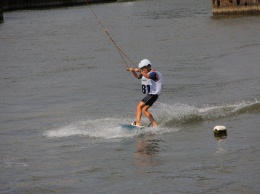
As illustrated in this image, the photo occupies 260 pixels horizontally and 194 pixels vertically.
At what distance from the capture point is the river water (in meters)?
12.7

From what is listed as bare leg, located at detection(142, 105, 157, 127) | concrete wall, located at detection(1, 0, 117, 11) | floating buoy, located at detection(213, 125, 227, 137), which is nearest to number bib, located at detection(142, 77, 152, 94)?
bare leg, located at detection(142, 105, 157, 127)

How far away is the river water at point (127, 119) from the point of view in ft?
41.7

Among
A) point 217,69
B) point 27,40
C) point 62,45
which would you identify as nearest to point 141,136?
point 217,69

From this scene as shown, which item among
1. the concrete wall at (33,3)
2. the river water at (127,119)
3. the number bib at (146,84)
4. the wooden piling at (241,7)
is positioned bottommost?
the concrete wall at (33,3)

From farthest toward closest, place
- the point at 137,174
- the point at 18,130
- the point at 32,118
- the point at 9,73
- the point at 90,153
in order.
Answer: the point at 9,73
the point at 32,118
the point at 18,130
the point at 90,153
the point at 137,174

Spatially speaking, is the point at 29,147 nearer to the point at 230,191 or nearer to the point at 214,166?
the point at 214,166

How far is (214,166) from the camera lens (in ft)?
42.5

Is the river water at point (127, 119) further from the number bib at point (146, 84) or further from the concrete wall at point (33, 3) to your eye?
the concrete wall at point (33, 3)

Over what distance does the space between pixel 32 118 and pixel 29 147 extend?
12.9ft

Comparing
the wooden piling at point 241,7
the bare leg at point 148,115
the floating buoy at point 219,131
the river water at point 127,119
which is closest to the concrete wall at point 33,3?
the wooden piling at point 241,7

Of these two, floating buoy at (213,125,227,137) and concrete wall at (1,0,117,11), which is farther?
concrete wall at (1,0,117,11)

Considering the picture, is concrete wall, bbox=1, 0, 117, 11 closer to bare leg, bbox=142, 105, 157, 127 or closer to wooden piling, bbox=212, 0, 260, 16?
wooden piling, bbox=212, 0, 260, 16

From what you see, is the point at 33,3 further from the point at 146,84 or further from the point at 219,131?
the point at 219,131

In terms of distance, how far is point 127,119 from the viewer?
60.3 feet
